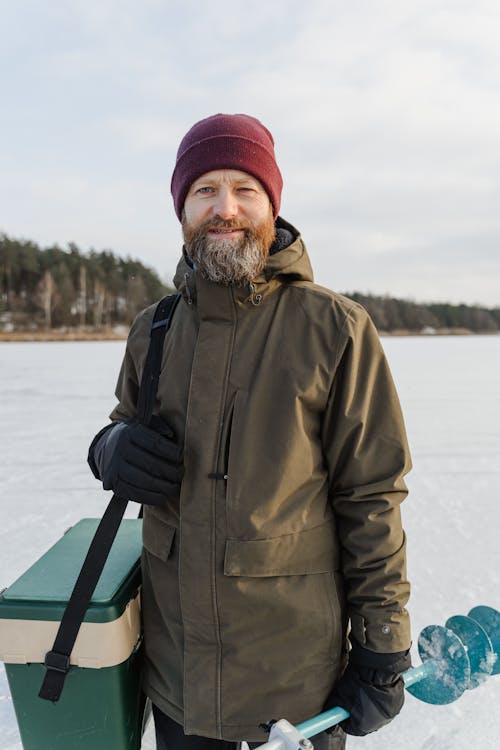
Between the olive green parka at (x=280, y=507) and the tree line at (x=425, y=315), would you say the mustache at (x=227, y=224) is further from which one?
the tree line at (x=425, y=315)

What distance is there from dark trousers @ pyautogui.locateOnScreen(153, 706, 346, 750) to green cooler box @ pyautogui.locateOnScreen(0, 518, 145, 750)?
0.28ft

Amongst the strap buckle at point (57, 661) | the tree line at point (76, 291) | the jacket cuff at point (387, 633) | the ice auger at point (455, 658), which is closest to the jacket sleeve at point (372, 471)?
the jacket cuff at point (387, 633)

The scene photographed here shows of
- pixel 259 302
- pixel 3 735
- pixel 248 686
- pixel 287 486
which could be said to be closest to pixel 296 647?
pixel 248 686

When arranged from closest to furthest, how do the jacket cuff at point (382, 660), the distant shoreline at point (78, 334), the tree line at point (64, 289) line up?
the jacket cuff at point (382, 660) < the distant shoreline at point (78, 334) < the tree line at point (64, 289)

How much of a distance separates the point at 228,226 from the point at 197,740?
130cm

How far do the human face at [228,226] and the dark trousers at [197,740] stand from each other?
1144mm

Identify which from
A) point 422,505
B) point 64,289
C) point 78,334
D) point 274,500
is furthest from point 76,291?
point 274,500

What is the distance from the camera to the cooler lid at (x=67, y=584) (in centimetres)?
132

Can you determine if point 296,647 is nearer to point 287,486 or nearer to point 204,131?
point 287,486

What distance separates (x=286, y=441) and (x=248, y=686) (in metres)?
0.58

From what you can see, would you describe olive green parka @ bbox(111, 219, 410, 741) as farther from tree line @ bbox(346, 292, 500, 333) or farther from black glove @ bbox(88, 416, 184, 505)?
tree line @ bbox(346, 292, 500, 333)

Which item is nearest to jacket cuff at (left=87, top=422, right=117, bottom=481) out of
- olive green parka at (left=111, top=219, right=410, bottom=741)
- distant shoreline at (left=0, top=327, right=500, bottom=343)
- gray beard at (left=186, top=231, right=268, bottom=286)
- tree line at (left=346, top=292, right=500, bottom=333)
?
olive green parka at (left=111, top=219, right=410, bottom=741)

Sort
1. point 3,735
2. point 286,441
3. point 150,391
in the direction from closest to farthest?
1. point 286,441
2. point 150,391
3. point 3,735

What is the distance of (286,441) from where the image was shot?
1244mm
